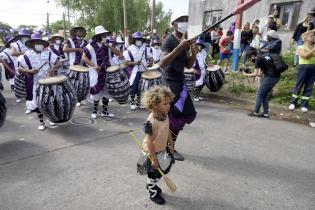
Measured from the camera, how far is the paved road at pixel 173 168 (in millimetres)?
3051

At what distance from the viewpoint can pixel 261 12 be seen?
13656 mm

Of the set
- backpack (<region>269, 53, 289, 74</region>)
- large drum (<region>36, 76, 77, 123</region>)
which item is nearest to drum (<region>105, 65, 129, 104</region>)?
large drum (<region>36, 76, 77, 123</region>)

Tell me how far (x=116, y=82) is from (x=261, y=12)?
10621mm

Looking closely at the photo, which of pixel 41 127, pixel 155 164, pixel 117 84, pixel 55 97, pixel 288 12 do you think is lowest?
pixel 41 127

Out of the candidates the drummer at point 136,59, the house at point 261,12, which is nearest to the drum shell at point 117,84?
the drummer at point 136,59

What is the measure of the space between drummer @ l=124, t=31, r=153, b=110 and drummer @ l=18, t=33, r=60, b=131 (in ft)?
5.74

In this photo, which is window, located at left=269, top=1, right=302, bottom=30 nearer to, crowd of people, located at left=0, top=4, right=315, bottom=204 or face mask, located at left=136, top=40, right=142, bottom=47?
crowd of people, located at left=0, top=4, right=315, bottom=204

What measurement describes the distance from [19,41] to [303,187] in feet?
24.4

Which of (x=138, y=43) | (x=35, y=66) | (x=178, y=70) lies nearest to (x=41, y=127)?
(x=35, y=66)

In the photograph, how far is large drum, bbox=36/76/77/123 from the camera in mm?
4824

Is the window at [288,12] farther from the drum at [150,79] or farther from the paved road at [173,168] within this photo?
the drum at [150,79]

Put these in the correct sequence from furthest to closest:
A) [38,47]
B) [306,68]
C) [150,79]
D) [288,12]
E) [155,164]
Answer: [288,12], [150,79], [306,68], [38,47], [155,164]

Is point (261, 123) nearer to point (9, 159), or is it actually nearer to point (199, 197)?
point (199, 197)

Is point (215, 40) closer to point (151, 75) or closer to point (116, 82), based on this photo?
point (151, 75)
